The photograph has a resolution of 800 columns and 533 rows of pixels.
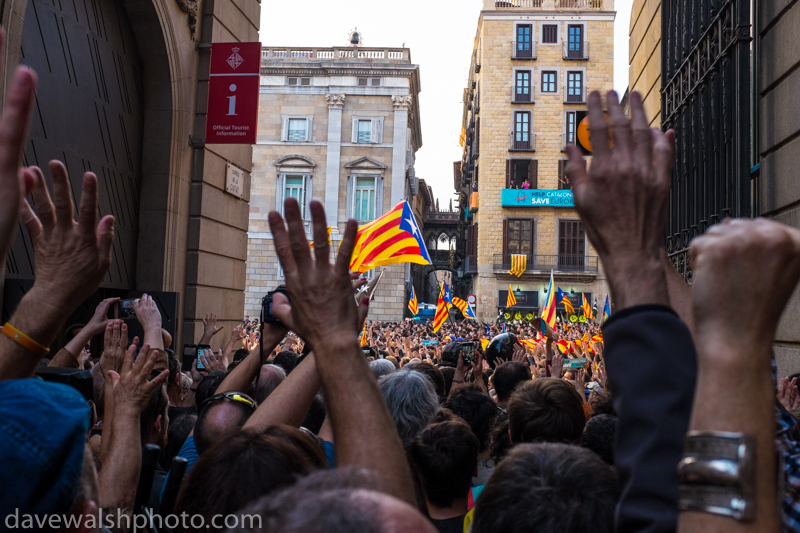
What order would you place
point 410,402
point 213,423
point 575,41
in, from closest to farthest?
point 213,423
point 410,402
point 575,41

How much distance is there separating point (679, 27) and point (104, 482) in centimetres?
902

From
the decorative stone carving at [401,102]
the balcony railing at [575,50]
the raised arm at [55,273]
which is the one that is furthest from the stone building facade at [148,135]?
the balcony railing at [575,50]

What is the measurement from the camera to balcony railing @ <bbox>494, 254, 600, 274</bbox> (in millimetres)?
42375

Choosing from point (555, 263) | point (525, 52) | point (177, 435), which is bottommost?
point (177, 435)

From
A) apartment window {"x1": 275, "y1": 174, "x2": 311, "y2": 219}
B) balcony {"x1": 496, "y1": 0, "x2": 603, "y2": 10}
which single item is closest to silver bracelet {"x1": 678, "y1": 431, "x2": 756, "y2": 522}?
apartment window {"x1": 275, "y1": 174, "x2": 311, "y2": 219}

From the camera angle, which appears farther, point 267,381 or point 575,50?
point 575,50

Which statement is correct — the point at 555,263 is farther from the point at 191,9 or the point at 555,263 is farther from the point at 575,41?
the point at 191,9

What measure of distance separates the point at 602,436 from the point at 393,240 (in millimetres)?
7426

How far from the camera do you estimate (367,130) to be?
39.1m

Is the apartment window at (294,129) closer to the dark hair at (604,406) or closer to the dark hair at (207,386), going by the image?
the dark hair at (207,386)

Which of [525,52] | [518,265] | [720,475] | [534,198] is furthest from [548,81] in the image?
[720,475]

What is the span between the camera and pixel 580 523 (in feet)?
5.65

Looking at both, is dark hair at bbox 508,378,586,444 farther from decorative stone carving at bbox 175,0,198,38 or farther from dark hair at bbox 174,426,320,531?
decorative stone carving at bbox 175,0,198,38

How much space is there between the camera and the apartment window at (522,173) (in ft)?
140
